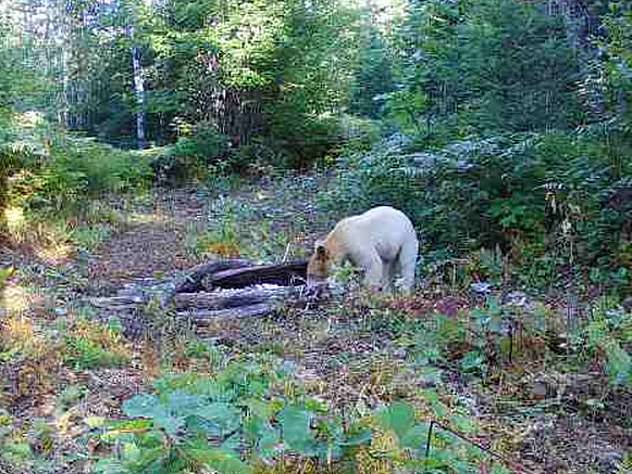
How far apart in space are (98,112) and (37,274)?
14384mm

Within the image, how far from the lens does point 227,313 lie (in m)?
6.36

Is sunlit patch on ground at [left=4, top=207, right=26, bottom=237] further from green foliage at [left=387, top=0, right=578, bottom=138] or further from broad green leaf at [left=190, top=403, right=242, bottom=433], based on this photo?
broad green leaf at [left=190, top=403, right=242, bottom=433]

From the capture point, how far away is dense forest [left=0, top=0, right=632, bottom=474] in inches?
135

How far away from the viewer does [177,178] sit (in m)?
17.6

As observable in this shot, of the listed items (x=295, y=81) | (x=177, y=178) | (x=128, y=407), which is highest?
(x=295, y=81)

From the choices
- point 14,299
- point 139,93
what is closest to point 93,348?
point 14,299

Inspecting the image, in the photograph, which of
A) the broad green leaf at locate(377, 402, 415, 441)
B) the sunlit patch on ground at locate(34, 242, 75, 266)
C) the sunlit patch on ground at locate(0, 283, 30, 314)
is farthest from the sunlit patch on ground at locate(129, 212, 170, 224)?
the broad green leaf at locate(377, 402, 415, 441)

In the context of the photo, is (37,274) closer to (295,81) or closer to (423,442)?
(423,442)

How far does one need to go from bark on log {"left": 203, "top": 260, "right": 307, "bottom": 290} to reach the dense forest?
24mm

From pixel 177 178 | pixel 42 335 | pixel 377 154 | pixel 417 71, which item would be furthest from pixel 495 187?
pixel 177 178

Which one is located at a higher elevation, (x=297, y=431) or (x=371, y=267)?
(x=297, y=431)

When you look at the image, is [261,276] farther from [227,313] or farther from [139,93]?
[139,93]

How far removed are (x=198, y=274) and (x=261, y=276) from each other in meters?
0.68

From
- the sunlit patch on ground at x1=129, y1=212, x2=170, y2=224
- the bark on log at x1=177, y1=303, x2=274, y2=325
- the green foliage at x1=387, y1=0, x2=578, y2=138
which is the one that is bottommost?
the sunlit patch on ground at x1=129, y1=212, x2=170, y2=224
